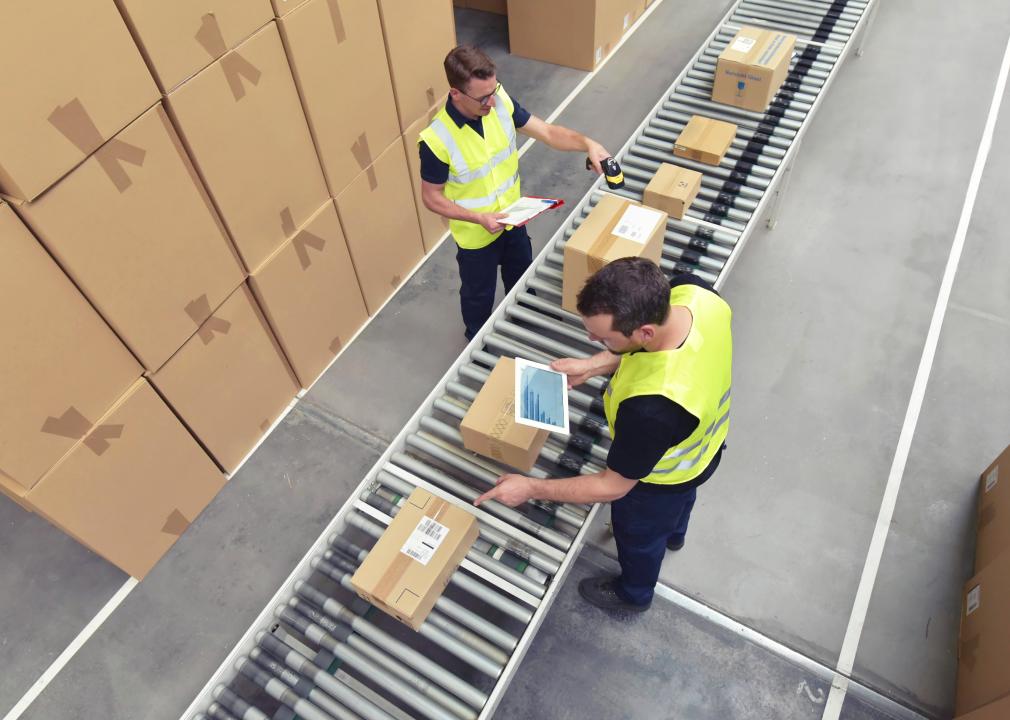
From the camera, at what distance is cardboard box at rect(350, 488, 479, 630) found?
2473 mm

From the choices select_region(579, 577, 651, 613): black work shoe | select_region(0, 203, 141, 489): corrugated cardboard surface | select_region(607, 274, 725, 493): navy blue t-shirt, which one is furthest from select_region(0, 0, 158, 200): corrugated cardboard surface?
select_region(579, 577, 651, 613): black work shoe

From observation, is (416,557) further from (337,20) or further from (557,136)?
(337,20)

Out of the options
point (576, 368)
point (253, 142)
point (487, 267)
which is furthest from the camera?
point (487, 267)

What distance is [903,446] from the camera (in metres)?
3.86

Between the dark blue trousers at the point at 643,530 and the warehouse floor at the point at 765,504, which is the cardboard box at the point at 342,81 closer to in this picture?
the warehouse floor at the point at 765,504

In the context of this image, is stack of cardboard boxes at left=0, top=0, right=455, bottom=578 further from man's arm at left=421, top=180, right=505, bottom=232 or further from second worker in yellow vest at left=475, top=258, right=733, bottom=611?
second worker in yellow vest at left=475, top=258, right=733, bottom=611

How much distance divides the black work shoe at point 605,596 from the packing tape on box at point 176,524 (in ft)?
7.26

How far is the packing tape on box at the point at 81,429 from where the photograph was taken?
9.09 ft

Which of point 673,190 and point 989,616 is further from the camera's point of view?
point 673,190

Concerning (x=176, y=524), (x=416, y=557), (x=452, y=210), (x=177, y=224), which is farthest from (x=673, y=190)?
(x=176, y=524)

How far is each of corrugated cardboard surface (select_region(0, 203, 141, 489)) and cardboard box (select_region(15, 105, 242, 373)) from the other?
68 mm

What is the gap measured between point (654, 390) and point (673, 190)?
2005mm

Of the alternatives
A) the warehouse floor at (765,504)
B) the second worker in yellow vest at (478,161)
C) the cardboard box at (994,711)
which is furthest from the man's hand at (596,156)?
the cardboard box at (994,711)

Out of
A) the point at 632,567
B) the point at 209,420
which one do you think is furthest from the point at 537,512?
the point at 209,420
